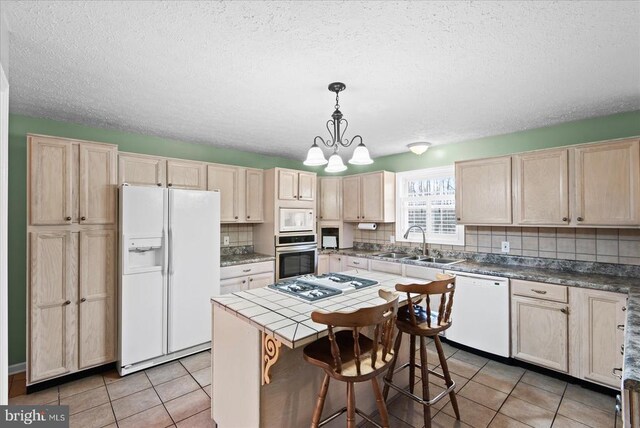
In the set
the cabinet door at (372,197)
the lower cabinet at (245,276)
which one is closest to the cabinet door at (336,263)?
the cabinet door at (372,197)

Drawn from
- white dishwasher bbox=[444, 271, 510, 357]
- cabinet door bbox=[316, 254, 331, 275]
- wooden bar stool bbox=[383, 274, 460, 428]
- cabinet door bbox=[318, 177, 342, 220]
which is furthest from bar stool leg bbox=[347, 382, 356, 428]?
cabinet door bbox=[318, 177, 342, 220]

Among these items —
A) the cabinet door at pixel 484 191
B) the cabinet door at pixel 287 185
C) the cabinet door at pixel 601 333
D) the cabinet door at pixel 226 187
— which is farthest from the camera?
the cabinet door at pixel 287 185

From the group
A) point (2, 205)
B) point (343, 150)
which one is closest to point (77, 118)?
point (2, 205)

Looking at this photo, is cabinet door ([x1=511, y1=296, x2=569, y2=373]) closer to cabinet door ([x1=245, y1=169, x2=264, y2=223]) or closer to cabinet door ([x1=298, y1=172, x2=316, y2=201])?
cabinet door ([x1=298, y1=172, x2=316, y2=201])

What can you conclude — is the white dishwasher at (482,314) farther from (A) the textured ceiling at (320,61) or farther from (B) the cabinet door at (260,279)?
(B) the cabinet door at (260,279)

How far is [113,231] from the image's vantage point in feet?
9.14

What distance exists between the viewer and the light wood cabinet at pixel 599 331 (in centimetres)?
232

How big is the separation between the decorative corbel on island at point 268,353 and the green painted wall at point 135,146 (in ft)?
8.91

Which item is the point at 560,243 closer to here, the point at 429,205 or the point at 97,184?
the point at 429,205

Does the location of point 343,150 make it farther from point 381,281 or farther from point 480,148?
point 381,281

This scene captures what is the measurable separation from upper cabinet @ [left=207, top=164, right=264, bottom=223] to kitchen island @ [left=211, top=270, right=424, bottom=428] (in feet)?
6.65

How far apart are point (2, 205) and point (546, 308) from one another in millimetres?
3793

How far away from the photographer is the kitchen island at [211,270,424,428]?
1540 mm

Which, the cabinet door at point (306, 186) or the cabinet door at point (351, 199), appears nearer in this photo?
the cabinet door at point (306, 186)
